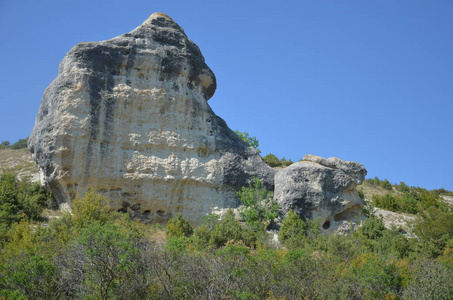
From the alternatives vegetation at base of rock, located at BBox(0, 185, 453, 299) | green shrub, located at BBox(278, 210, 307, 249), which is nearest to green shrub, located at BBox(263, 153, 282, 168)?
green shrub, located at BBox(278, 210, 307, 249)

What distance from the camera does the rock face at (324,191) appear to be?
2266 cm

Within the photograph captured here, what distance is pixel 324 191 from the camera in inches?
904

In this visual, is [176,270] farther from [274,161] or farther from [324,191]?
[274,161]

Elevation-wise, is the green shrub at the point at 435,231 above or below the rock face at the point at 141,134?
below

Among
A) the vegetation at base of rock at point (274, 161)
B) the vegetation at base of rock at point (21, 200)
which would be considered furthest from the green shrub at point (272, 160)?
the vegetation at base of rock at point (21, 200)

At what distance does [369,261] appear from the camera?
48.4 feet

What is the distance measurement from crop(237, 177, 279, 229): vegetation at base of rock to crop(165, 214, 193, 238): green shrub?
9.22 ft

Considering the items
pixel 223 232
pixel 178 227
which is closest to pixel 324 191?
pixel 223 232

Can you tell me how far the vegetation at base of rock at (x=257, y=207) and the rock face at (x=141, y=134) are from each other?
1.98ft

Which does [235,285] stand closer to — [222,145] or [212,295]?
[212,295]

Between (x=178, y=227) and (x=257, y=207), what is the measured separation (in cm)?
418

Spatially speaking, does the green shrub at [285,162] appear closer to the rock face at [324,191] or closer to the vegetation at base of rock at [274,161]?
the vegetation at base of rock at [274,161]

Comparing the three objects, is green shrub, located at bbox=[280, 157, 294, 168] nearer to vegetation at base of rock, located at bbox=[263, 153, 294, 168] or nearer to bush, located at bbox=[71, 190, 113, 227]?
vegetation at base of rock, located at bbox=[263, 153, 294, 168]

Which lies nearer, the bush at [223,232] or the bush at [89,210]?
the bush at [89,210]
